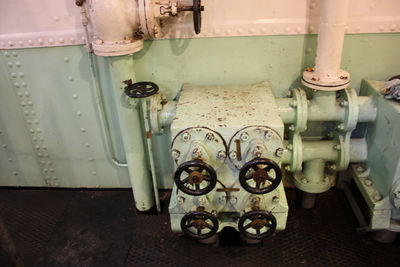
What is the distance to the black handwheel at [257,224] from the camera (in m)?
1.70

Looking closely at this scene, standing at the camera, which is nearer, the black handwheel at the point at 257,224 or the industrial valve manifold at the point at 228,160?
the industrial valve manifold at the point at 228,160

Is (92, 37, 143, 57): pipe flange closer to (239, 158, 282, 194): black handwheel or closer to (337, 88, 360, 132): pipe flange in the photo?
(239, 158, 282, 194): black handwheel

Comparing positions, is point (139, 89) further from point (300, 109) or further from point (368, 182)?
point (368, 182)

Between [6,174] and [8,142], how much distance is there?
1.02 feet

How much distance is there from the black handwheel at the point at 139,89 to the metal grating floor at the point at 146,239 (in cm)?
91

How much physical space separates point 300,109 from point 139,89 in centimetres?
88

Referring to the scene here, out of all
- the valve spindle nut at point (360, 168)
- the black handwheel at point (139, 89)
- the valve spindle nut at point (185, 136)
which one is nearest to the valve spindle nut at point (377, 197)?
the valve spindle nut at point (360, 168)

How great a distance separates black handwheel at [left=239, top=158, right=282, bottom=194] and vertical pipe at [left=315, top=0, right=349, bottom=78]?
59 centimetres

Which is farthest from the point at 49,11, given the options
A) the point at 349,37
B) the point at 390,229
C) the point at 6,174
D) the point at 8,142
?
the point at 390,229

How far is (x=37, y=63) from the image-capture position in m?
2.04

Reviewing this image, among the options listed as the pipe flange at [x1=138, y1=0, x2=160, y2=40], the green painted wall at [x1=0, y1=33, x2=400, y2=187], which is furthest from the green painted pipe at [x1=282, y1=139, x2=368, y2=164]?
the pipe flange at [x1=138, y1=0, x2=160, y2=40]

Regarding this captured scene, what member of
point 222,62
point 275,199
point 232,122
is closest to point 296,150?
point 275,199

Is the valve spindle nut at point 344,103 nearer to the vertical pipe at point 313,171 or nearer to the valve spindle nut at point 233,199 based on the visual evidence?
the vertical pipe at point 313,171

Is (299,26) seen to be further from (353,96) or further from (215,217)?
(215,217)
